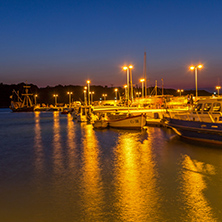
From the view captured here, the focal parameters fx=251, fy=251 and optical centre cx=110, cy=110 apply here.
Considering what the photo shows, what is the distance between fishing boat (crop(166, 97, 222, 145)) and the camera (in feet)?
66.8

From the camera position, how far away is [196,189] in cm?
1029

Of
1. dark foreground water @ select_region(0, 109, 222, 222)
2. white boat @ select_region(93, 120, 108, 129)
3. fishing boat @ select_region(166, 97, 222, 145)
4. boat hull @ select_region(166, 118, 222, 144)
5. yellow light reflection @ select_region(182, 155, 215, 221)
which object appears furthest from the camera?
white boat @ select_region(93, 120, 108, 129)

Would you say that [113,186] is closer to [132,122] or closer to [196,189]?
[196,189]

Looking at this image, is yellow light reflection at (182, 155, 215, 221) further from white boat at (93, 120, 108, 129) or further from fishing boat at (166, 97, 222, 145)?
white boat at (93, 120, 108, 129)

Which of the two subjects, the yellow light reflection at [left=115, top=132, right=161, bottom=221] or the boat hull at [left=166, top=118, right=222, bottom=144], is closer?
the yellow light reflection at [left=115, top=132, right=161, bottom=221]

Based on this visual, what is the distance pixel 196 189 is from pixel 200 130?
11815 millimetres

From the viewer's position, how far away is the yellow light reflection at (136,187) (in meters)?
8.29

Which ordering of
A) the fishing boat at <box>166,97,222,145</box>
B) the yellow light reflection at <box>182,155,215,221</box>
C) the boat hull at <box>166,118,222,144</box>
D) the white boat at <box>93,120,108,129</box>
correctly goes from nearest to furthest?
the yellow light reflection at <box>182,155,215,221</box> < the boat hull at <box>166,118,222,144</box> < the fishing boat at <box>166,97,222,145</box> < the white boat at <box>93,120,108,129</box>

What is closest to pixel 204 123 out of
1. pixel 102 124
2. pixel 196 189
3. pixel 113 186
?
pixel 196 189

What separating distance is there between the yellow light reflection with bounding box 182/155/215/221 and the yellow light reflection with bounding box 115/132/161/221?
1174 millimetres

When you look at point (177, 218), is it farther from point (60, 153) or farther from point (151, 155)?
point (60, 153)

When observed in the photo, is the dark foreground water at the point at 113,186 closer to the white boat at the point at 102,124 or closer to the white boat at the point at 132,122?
the white boat at the point at 132,122

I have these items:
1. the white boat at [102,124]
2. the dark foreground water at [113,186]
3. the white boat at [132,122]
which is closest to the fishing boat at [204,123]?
the dark foreground water at [113,186]

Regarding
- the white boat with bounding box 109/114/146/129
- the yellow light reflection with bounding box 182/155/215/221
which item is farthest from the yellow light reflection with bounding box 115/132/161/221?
the white boat with bounding box 109/114/146/129
